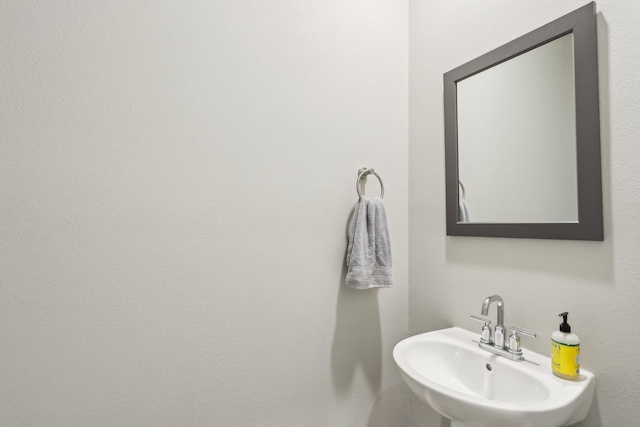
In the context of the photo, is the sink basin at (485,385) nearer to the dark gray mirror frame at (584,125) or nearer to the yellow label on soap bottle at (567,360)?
the yellow label on soap bottle at (567,360)

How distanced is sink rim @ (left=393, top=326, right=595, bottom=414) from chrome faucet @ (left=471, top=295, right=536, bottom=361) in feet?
0.07

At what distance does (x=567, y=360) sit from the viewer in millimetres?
878

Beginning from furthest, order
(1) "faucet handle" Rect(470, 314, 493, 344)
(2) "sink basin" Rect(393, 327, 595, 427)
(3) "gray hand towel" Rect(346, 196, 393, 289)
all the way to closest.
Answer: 1. (3) "gray hand towel" Rect(346, 196, 393, 289)
2. (1) "faucet handle" Rect(470, 314, 493, 344)
3. (2) "sink basin" Rect(393, 327, 595, 427)

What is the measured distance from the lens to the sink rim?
2.51 feet

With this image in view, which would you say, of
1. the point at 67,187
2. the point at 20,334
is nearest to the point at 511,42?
the point at 67,187

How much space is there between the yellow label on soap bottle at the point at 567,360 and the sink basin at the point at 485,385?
27mm

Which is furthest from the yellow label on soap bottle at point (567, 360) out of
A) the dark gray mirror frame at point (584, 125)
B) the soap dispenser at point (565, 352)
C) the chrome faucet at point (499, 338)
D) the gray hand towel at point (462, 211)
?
the gray hand towel at point (462, 211)

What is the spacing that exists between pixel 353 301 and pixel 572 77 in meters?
1.07

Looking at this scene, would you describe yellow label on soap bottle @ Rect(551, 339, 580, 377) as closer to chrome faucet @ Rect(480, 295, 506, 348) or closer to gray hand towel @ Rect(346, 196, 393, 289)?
chrome faucet @ Rect(480, 295, 506, 348)

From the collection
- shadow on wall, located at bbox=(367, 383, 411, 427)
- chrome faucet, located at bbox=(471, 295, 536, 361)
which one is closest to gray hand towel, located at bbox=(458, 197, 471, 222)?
chrome faucet, located at bbox=(471, 295, 536, 361)

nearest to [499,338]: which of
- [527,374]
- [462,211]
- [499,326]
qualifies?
[499,326]

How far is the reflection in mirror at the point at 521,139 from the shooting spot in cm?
99

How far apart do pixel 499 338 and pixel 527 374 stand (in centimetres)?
14

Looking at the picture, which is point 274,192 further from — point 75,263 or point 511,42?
point 511,42
